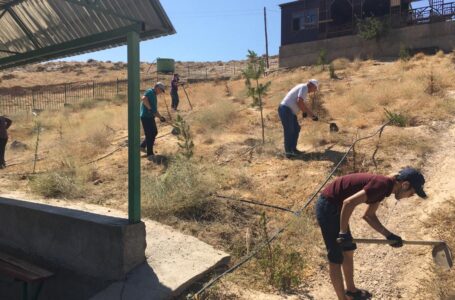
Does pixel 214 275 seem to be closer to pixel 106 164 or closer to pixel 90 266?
pixel 90 266

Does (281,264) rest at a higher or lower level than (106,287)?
higher

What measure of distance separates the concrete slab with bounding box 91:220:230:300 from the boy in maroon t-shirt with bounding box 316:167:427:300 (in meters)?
1.31

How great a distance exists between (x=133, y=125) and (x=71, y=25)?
2.62 meters

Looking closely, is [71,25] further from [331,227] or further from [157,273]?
[331,227]

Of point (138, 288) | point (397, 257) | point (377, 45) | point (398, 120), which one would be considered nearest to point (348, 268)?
point (397, 257)

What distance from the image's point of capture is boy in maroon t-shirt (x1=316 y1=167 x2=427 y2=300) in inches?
143

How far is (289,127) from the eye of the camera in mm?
8070

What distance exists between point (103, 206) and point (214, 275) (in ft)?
7.66

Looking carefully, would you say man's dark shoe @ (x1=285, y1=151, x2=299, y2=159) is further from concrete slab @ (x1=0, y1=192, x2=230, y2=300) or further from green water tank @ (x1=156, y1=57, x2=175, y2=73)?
green water tank @ (x1=156, y1=57, x2=175, y2=73)

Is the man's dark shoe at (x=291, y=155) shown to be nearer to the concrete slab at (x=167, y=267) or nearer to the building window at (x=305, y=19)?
the concrete slab at (x=167, y=267)

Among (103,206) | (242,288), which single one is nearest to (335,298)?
(242,288)

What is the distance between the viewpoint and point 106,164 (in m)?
9.01

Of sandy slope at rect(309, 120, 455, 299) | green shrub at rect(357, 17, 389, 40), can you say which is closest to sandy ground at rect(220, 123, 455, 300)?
sandy slope at rect(309, 120, 455, 299)

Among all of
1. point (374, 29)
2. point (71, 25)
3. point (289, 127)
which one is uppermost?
point (374, 29)
